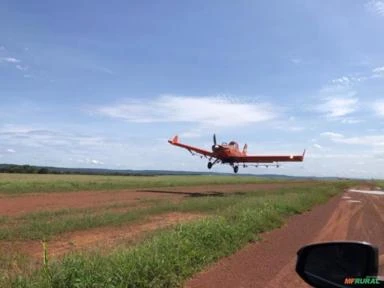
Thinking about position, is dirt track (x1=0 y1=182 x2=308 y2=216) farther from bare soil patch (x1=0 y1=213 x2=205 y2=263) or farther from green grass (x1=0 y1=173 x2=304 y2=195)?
bare soil patch (x1=0 y1=213 x2=205 y2=263)

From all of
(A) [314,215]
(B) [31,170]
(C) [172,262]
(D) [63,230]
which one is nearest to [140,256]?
(C) [172,262]

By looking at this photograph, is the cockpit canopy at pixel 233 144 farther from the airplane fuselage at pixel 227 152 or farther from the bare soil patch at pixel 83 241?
the bare soil patch at pixel 83 241

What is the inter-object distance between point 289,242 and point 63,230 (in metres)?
7.86

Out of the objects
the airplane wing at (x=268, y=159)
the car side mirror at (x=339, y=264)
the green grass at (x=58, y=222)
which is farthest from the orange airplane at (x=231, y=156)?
the car side mirror at (x=339, y=264)

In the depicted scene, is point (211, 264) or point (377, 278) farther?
point (211, 264)

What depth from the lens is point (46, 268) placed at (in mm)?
7816

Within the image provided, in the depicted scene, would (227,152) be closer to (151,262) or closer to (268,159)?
(268,159)

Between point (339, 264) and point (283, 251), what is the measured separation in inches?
418

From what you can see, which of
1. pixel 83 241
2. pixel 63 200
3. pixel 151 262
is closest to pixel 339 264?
pixel 151 262

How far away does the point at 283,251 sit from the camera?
1310cm

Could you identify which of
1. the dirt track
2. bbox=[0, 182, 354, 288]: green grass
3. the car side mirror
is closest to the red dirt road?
bbox=[0, 182, 354, 288]: green grass

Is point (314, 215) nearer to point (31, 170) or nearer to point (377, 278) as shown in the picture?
point (377, 278)

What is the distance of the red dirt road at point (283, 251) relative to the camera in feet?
31.8

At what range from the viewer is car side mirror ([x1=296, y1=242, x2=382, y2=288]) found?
255 cm
